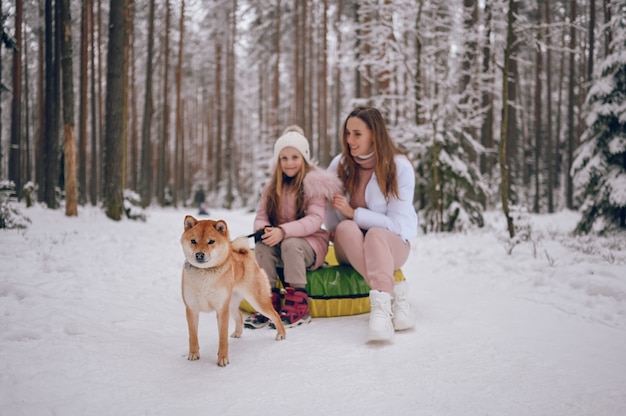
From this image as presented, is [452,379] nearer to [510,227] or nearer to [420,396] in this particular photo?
[420,396]

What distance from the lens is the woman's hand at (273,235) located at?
356 cm

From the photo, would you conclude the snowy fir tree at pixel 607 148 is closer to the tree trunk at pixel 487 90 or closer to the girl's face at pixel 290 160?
the tree trunk at pixel 487 90

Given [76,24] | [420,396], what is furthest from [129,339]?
[76,24]

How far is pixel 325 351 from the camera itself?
2.92 metres

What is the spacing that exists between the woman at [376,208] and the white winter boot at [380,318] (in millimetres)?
97

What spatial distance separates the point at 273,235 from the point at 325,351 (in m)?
1.12

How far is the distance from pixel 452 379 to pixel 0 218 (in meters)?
7.46

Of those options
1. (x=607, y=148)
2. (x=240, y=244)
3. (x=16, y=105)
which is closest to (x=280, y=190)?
(x=240, y=244)

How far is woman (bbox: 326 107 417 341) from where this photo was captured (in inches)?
137

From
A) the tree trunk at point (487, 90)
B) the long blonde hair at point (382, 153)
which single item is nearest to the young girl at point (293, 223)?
the long blonde hair at point (382, 153)

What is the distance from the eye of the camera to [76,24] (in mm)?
17469

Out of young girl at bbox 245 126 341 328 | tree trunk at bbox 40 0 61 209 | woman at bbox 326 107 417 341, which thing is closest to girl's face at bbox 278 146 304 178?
young girl at bbox 245 126 341 328

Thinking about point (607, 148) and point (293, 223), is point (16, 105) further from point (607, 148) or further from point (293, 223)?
point (607, 148)

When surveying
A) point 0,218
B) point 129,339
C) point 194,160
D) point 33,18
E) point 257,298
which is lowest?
point 129,339
